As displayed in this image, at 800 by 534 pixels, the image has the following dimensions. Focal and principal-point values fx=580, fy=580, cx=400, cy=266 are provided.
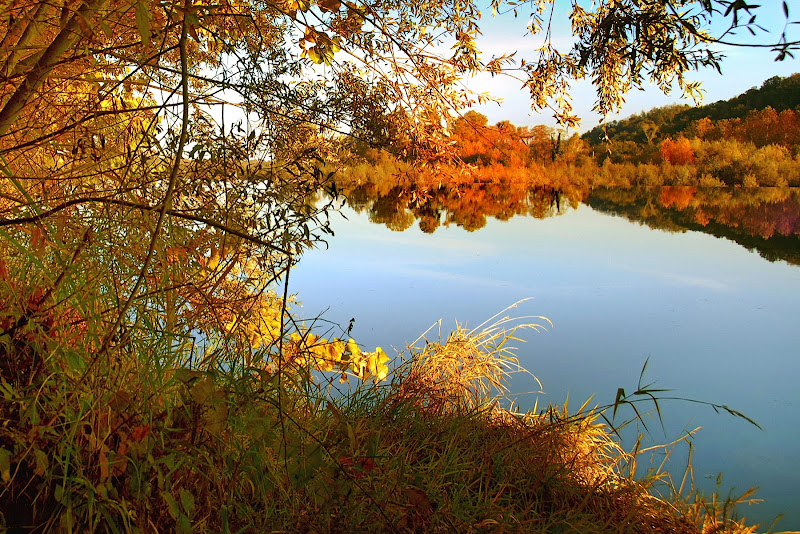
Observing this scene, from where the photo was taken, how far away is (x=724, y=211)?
1276 cm

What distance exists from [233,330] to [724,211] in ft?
44.4

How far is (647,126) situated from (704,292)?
12.5 m

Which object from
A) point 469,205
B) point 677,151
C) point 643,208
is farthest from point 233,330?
point 677,151

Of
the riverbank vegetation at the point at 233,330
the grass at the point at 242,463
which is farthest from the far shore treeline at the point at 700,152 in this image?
the grass at the point at 242,463

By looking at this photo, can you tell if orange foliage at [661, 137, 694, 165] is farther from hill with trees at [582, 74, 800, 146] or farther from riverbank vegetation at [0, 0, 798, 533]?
riverbank vegetation at [0, 0, 798, 533]

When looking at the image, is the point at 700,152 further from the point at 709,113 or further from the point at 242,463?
the point at 242,463

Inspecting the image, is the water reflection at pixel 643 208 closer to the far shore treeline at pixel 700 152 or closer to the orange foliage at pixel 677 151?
the far shore treeline at pixel 700 152

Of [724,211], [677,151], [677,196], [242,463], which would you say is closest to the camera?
[242,463]

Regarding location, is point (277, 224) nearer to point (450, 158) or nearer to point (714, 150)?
point (450, 158)

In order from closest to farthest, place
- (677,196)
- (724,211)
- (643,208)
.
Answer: (724,211)
(643,208)
(677,196)

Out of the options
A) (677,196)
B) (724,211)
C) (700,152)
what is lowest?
(724,211)

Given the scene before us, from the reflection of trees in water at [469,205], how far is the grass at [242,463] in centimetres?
354

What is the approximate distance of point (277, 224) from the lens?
5.93ft

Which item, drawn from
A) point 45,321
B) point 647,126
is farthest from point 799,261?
point 647,126
